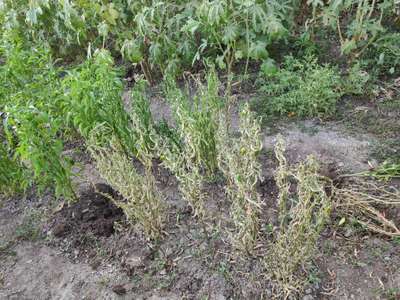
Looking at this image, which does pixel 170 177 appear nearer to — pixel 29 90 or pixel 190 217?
pixel 190 217

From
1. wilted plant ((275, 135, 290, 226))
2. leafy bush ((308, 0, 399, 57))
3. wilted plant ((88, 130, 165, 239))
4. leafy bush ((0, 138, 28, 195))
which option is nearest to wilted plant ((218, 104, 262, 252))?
wilted plant ((275, 135, 290, 226))

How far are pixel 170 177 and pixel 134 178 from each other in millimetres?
703

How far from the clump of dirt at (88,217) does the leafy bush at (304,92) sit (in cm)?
166

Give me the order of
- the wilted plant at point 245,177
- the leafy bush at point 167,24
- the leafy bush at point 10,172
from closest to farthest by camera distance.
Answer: the wilted plant at point 245,177, the leafy bush at point 10,172, the leafy bush at point 167,24

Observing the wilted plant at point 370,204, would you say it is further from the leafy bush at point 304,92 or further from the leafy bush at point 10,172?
the leafy bush at point 10,172

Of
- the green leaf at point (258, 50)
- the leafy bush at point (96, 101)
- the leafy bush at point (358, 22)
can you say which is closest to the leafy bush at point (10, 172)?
the leafy bush at point (96, 101)

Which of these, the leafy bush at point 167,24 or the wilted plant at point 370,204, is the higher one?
the leafy bush at point 167,24

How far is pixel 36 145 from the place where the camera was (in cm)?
222

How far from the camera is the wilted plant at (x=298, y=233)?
1690 mm

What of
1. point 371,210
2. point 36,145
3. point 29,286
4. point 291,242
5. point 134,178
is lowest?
point 29,286

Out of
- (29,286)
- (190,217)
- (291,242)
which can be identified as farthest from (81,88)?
(291,242)

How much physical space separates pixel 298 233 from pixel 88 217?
148 centimetres

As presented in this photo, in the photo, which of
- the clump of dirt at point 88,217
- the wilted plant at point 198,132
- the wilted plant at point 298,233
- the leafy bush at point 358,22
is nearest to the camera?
the wilted plant at point 298,233

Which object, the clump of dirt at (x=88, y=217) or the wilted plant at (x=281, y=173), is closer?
the wilted plant at (x=281, y=173)
